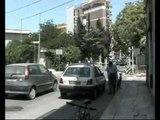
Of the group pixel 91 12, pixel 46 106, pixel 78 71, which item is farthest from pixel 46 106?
pixel 91 12

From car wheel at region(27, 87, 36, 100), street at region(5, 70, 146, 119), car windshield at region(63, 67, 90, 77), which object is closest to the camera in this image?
street at region(5, 70, 146, 119)

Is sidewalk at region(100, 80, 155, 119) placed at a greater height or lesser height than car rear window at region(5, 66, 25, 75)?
lesser

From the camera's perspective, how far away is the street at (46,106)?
41.4ft

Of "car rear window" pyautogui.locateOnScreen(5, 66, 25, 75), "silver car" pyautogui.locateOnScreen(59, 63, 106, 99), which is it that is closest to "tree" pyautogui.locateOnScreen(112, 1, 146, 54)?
"silver car" pyautogui.locateOnScreen(59, 63, 106, 99)

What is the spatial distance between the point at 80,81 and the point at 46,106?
2385mm

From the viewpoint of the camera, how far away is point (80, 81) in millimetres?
16766

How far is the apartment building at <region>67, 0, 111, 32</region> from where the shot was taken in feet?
469

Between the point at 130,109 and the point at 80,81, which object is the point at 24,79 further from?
the point at 130,109

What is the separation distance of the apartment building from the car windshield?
122069 millimetres

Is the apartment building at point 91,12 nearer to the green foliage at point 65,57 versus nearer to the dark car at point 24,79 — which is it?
the green foliage at point 65,57

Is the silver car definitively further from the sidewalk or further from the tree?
the tree

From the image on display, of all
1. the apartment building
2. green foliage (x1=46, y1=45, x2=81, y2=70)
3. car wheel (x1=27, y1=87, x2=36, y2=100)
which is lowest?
car wheel (x1=27, y1=87, x2=36, y2=100)

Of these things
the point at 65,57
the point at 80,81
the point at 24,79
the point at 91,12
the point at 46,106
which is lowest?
the point at 46,106
